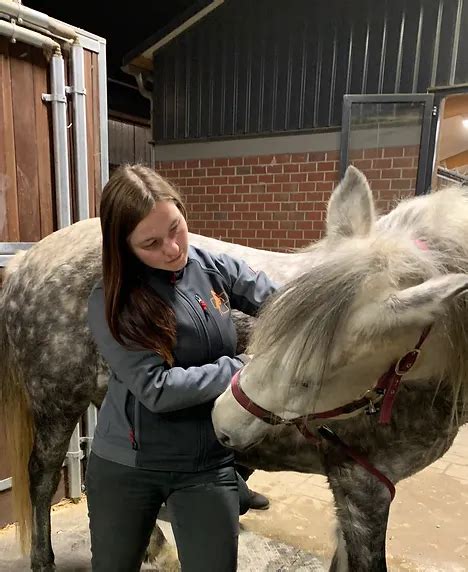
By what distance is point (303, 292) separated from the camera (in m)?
0.98

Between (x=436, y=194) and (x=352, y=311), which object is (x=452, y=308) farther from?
(x=436, y=194)

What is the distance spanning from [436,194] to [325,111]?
3876 mm

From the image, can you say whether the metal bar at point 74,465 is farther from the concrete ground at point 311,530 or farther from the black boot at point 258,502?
the black boot at point 258,502

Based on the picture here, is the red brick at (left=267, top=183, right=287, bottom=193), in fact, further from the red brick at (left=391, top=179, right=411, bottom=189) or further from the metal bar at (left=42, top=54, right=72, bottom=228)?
the metal bar at (left=42, top=54, right=72, bottom=228)

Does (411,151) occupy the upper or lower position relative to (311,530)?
upper

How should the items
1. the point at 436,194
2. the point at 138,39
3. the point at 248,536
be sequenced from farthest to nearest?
the point at 138,39
the point at 248,536
the point at 436,194

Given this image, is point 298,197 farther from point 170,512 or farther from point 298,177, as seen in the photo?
point 170,512

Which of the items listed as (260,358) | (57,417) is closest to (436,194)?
(260,358)

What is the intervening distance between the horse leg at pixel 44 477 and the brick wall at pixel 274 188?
3.41 m

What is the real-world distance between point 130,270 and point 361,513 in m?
0.92

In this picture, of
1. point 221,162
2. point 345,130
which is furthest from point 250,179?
A: point 345,130

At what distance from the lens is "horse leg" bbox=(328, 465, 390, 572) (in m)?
1.38

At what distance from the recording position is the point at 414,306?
89cm

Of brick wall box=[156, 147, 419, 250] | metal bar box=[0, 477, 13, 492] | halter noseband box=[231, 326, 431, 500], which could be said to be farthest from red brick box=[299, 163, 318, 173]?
halter noseband box=[231, 326, 431, 500]
